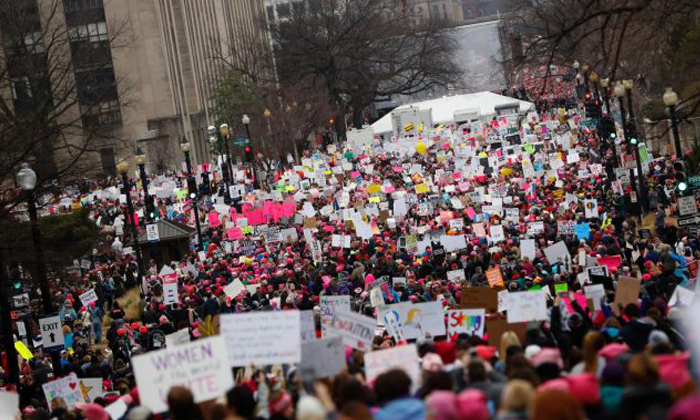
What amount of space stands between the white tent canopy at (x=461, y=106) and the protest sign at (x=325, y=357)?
5952cm

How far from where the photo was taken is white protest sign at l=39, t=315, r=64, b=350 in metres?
23.0

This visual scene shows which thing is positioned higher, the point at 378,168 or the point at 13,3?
the point at 13,3

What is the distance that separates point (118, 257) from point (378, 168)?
53.4ft

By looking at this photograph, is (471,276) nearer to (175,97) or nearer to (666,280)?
(666,280)

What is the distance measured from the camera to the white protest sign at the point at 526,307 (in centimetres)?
1585

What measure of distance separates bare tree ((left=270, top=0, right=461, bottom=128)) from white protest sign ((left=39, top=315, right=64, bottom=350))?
219ft

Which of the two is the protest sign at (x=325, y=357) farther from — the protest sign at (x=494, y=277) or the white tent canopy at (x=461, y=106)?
the white tent canopy at (x=461, y=106)

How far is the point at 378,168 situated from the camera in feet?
180

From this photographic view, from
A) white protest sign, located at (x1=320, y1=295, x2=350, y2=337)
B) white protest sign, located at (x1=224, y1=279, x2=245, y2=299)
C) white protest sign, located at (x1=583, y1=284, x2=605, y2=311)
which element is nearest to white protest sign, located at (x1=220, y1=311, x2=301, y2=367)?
white protest sign, located at (x1=583, y1=284, x2=605, y2=311)

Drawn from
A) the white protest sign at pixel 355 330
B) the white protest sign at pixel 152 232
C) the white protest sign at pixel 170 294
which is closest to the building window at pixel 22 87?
the white protest sign at pixel 152 232

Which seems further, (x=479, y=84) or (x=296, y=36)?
(x=479, y=84)

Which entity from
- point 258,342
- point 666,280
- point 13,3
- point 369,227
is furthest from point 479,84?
point 258,342

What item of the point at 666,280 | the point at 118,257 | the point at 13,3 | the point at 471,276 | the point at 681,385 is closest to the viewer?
the point at 681,385

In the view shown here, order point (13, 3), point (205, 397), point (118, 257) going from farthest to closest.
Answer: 1. point (13, 3)
2. point (118, 257)
3. point (205, 397)
